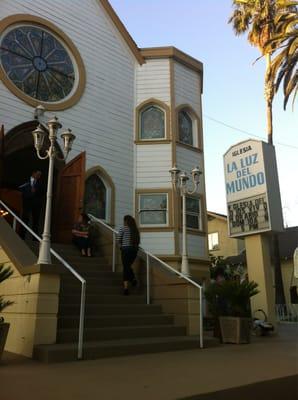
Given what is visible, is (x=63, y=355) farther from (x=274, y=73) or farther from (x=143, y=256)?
(x=274, y=73)

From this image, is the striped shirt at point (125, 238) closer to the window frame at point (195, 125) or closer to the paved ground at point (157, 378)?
the paved ground at point (157, 378)

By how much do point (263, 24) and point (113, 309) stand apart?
20.6m

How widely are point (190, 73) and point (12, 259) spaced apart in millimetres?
12219

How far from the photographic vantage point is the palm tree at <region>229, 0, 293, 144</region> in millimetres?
23438

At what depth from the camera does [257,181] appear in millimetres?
12391

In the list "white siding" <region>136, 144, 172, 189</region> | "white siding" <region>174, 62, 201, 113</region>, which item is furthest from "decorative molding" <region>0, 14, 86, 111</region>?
"white siding" <region>174, 62, 201, 113</region>

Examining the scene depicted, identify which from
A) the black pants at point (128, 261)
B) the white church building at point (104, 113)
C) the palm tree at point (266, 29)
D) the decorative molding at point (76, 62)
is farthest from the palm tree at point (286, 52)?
the black pants at point (128, 261)

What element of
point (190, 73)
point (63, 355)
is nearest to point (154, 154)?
point (190, 73)

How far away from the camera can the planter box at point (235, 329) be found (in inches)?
362

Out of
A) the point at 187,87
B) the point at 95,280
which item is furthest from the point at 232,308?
the point at 187,87

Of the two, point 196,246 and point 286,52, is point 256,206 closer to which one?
point 196,246

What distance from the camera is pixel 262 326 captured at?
11.3 m

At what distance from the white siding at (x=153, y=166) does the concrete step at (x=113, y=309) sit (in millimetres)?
6716

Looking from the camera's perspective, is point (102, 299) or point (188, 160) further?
point (188, 160)
